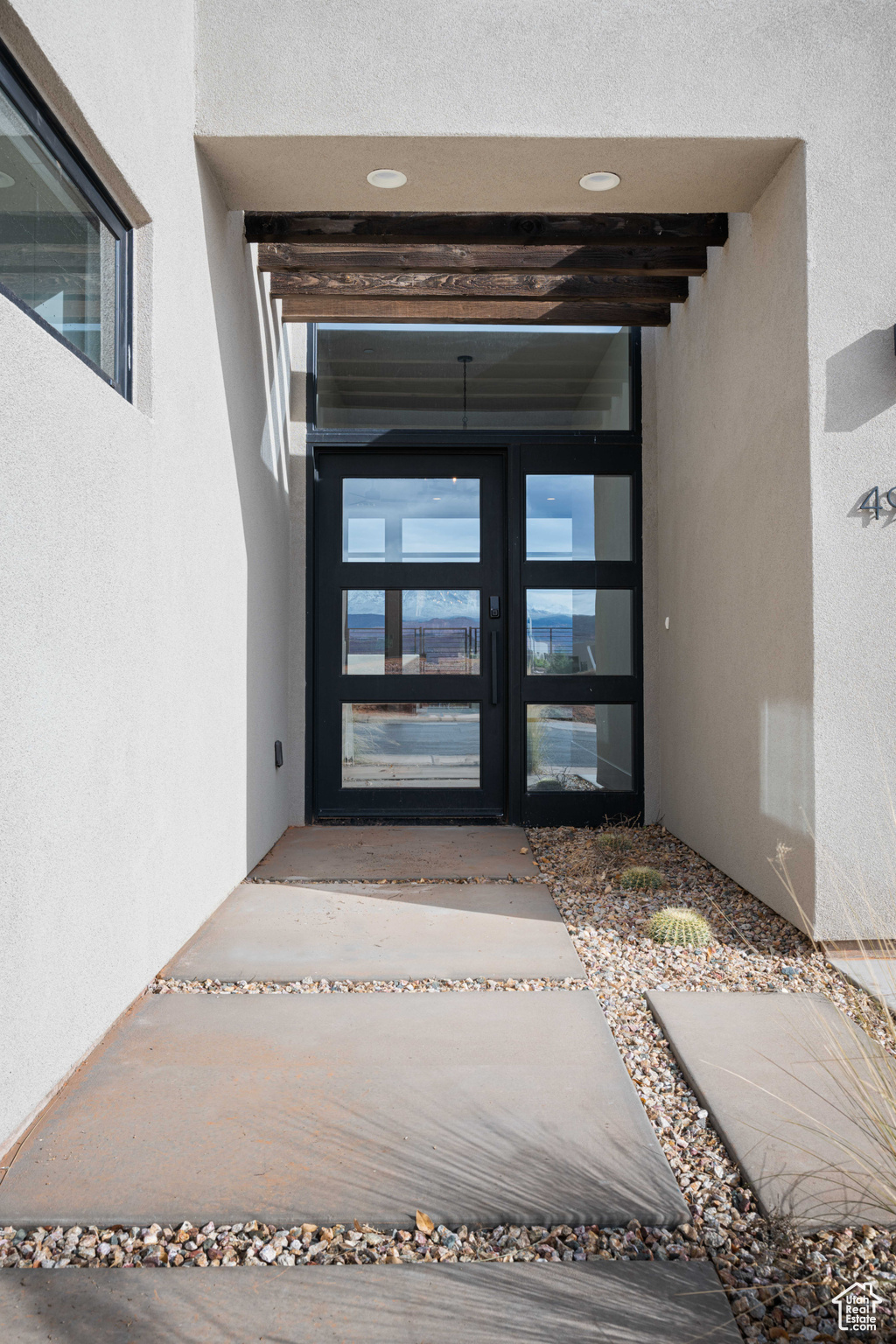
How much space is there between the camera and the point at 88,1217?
159cm

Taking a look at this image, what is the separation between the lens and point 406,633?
5383mm

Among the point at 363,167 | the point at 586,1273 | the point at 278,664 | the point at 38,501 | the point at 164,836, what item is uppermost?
the point at 363,167

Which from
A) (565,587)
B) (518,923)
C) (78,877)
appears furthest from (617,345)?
(78,877)

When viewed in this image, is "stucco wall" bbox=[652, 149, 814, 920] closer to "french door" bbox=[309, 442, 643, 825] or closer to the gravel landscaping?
"french door" bbox=[309, 442, 643, 825]

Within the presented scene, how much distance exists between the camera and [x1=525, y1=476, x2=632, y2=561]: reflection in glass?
537 centimetres

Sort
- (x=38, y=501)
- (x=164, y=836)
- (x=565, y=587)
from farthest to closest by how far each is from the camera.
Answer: (x=565, y=587)
(x=164, y=836)
(x=38, y=501)

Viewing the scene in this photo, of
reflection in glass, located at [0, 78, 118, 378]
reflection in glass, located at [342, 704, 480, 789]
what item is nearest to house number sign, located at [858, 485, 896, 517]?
reflection in glass, located at [0, 78, 118, 378]

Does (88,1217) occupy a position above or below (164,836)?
below

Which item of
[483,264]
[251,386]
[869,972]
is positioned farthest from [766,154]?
[869,972]

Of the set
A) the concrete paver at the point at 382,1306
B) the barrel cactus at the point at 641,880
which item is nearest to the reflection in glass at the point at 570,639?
the barrel cactus at the point at 641,880

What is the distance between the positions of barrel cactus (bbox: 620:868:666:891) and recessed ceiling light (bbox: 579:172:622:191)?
2906 mm

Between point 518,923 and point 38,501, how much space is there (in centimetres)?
233

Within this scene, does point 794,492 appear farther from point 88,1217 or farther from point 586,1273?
point 88,1217

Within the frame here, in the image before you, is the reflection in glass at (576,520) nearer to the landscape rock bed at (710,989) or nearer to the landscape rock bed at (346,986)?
the landscape rock bed at (710,989)
